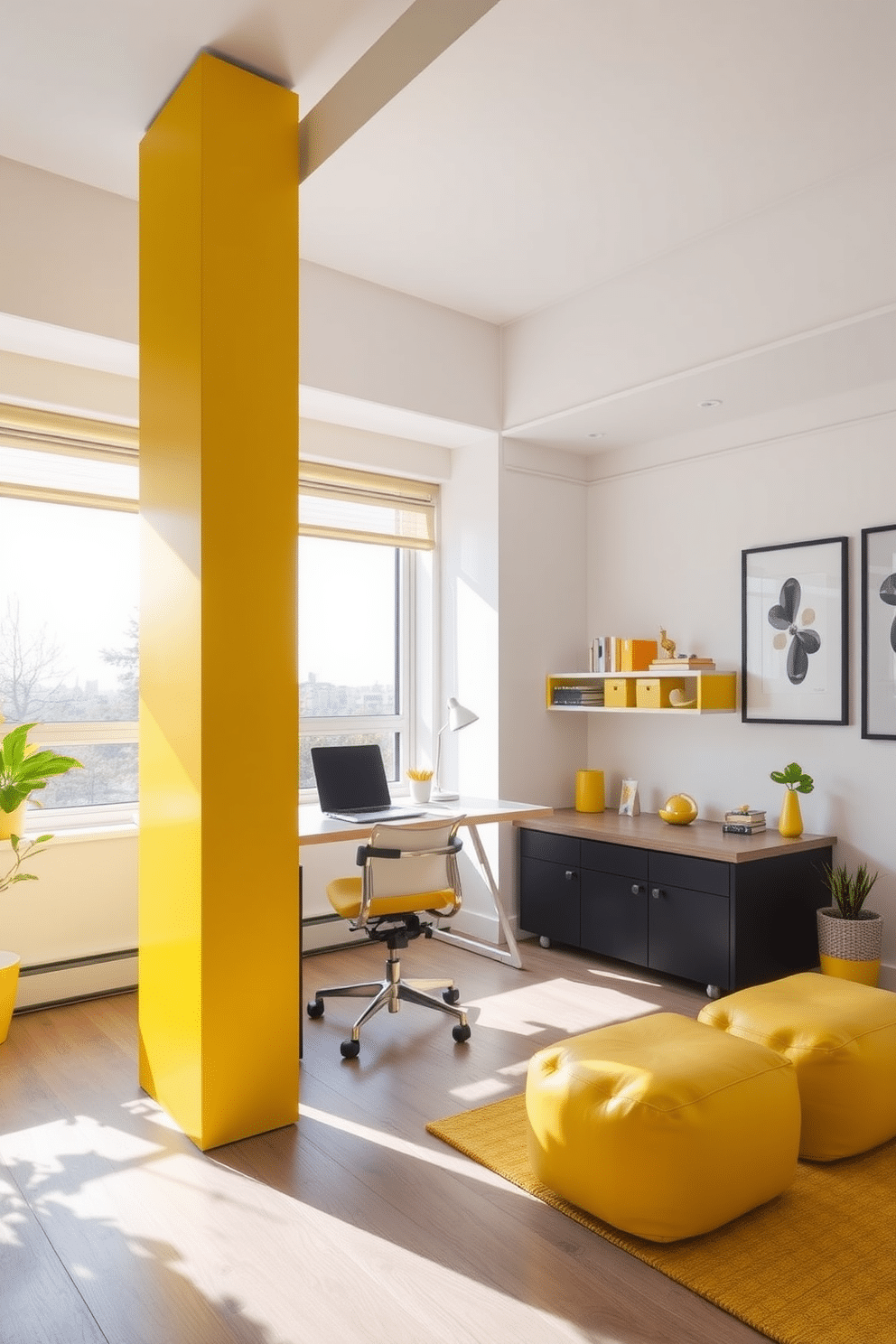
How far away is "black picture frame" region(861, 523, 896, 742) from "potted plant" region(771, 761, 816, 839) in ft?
1.04

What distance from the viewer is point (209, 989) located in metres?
2.61

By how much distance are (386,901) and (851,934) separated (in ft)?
6.22

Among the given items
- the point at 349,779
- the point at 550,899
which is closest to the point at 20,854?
the point at 349,779

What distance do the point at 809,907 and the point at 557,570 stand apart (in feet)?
6.91

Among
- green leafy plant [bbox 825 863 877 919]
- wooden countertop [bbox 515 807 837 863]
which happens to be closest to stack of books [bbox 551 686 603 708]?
wooden countertop [bbox 515 807 837 863]

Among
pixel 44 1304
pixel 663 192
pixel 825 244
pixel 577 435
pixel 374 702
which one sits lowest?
pixel 44 1304

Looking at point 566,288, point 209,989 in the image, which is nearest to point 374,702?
point 566,288

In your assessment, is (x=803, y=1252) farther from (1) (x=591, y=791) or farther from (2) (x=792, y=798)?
(1) (x=591, y=791)

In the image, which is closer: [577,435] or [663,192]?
[663,192]

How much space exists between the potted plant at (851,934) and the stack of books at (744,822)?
1.30ft

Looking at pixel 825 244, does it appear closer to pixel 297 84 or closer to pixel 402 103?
pixel 402 103

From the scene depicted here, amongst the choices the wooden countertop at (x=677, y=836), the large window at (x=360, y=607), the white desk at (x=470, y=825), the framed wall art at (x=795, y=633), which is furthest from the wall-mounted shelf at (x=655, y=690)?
the large window at (x=360, y=607)

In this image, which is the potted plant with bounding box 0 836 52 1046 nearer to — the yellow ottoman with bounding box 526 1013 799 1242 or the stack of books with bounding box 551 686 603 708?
the yellow ottoman with bounding box 526 1013 799 1242

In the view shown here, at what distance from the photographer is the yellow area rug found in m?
1.90
